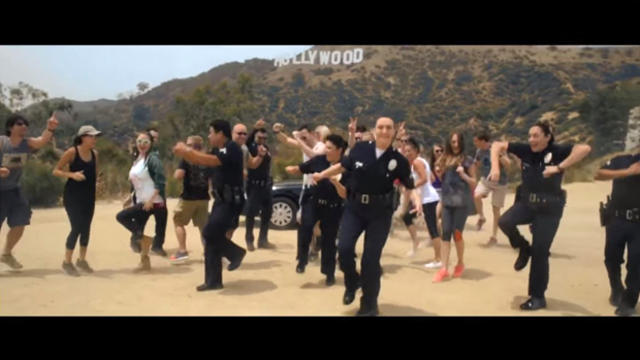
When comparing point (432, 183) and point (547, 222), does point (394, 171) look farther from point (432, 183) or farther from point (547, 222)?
point (432, 183)

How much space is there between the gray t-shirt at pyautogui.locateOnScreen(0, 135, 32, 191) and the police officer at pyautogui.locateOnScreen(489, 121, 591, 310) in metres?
6.13

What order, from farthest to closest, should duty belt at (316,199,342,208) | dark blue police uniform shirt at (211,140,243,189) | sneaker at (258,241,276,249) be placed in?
sneaker at (258,241,276,249), duty belt at (316,199,342,208), dark blue police uniform shirt at (211,140,243,189)

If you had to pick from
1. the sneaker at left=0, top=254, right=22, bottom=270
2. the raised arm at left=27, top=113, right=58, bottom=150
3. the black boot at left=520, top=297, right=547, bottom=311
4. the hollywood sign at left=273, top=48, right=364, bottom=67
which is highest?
the hollywood sign at left=273, top=48, right=364, bottom=67

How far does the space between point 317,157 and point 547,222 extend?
2.83m

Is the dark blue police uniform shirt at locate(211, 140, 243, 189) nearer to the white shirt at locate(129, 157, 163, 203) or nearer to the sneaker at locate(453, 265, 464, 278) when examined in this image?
the white shirt at locate(129, 157, 163, 203)

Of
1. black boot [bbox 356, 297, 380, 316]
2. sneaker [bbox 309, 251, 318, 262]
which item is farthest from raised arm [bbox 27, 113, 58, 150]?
black boot [bbox 356, 297, 380, 316]

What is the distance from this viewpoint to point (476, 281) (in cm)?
672

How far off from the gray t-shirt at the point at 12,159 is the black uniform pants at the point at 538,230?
6.33 meters

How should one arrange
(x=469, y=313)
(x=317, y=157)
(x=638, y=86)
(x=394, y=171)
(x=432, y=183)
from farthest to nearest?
(x=638, y=86) → (x=432, y=183) → (x=317, y=157) → (x=469, y=313) → (x=394, y=171)

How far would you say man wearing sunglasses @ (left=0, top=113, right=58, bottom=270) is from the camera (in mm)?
6703

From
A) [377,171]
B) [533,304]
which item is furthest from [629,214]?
[377,171]

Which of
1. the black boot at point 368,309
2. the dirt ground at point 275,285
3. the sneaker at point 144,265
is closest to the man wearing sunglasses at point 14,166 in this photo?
the dirt ground at point 275,285

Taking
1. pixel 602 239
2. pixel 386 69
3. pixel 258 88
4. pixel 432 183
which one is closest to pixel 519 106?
pixel 386 69

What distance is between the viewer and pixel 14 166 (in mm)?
6758
